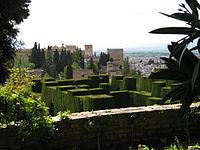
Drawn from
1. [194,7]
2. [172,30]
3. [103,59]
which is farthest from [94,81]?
[103,59]

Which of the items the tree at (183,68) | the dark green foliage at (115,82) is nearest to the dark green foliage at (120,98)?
the dark green foliage at (115,82)

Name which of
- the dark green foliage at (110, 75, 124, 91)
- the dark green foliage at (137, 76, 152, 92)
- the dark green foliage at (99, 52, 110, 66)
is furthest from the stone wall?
the dark green foliage at (99, 52, 110, 66)

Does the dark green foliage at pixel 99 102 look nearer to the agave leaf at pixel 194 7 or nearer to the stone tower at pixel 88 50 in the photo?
the agave leaf at pixel 194 7

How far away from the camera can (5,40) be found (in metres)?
5.12

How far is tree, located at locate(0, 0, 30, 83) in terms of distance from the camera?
4852 millimetres

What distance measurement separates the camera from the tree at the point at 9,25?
4.85 metres

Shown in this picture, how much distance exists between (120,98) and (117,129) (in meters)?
7.30

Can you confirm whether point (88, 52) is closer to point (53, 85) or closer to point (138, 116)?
point (53, 85)

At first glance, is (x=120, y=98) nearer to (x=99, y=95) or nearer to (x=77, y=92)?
(x=99, y=95)

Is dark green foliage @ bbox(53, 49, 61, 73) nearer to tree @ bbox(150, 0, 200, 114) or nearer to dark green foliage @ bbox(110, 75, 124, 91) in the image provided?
dark green foliage @ bbox(110, 75, 124, 91)

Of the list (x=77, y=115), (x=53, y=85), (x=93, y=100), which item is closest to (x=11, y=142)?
(x=77, y=115)

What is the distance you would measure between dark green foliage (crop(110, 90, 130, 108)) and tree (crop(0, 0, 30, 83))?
6547 millimetres

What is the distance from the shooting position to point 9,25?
507 cm

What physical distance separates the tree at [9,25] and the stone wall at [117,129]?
6.52 feet
